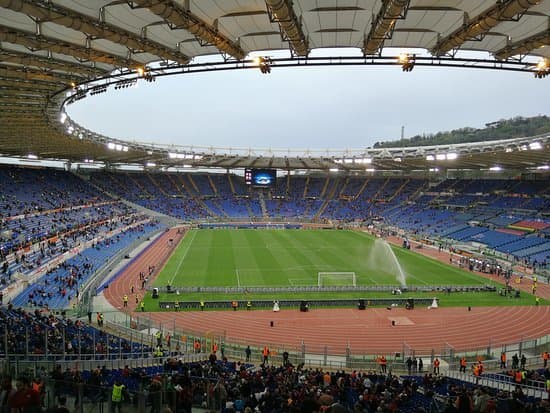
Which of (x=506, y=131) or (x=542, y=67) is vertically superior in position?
(x=506, y=131)

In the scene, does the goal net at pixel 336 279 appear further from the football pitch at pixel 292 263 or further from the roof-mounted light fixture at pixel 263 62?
the roof-mounted light fixture at pixel 263 62

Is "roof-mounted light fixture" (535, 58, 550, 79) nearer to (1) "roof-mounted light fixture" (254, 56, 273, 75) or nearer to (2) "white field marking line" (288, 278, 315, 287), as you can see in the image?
(1) "roof-mounted light fixture" (254, 56, 273, 75)

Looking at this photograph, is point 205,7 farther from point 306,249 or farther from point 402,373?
point 306,249

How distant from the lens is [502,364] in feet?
64.8

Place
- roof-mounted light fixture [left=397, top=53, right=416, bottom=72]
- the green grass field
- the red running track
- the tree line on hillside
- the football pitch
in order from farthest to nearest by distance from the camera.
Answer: the tree line on hillside < the football pitch < the green grass field < the red running track < roof-mounted light fixture [left=397, top=53, right=416, bottom=72]

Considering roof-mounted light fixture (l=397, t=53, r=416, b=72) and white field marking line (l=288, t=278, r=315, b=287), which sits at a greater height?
roof-mounted light fixture (l=397, t=53, r=416, b=72)

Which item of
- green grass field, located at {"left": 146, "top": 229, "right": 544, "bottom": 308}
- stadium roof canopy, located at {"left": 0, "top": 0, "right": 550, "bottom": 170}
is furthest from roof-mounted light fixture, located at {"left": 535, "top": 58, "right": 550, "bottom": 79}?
green grass field, located at {"left": 146, "top": 229, "right": 544, "bottom": 308}

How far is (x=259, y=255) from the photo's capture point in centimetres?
4584

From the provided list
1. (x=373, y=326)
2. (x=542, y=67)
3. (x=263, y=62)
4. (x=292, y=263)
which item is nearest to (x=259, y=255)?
(x=292, y=263)

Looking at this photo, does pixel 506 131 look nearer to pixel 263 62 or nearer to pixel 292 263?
pixel 292 263

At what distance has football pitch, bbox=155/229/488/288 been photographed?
116ft

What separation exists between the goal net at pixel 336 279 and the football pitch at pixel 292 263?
0.15m

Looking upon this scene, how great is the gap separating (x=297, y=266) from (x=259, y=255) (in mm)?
6359

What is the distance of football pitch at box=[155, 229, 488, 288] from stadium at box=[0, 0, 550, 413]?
0.35 metres
